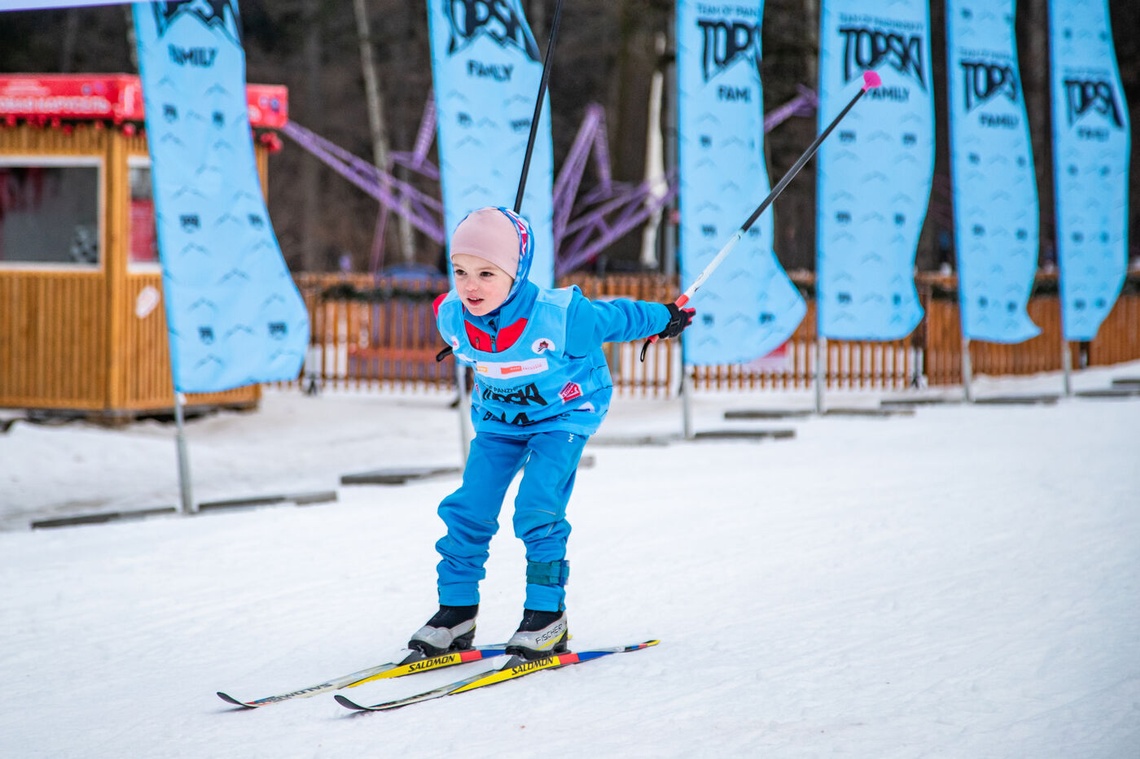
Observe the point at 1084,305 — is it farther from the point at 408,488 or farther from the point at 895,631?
the point at 895,631

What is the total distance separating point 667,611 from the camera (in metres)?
4.99

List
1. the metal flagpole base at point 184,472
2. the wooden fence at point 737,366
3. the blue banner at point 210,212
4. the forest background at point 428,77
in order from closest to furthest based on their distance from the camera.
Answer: the blue banner at point 210,212
the metal flagpole base at point 184,472
the wooden fence at point 737,366
the forest background at point 428,77

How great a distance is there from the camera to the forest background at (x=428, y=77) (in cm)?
2330

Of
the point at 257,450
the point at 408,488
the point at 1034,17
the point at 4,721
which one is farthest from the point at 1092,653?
the point at 1034,17

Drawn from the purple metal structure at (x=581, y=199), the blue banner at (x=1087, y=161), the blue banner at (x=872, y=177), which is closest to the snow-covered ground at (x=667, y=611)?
the blue banner at (x=872, y=177)

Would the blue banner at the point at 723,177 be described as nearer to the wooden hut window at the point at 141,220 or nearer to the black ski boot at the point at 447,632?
the wooden hut window at the point at 141,220

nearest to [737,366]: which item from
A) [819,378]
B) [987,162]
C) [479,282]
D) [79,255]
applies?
[819,378]

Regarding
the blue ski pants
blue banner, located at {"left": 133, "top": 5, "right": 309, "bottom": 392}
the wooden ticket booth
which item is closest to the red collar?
the blue ski pants

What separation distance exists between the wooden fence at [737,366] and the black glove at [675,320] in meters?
11.6

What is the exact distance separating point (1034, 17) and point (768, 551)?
74.0ft

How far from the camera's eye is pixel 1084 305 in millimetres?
13359

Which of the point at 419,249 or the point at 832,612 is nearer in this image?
the point at 832,612

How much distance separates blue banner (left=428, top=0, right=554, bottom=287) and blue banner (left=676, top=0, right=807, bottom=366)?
1.61 metres

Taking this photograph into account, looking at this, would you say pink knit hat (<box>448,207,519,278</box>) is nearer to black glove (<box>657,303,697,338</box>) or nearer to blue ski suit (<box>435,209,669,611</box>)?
blue ski suit (<box>435,209,669,611</box>)
